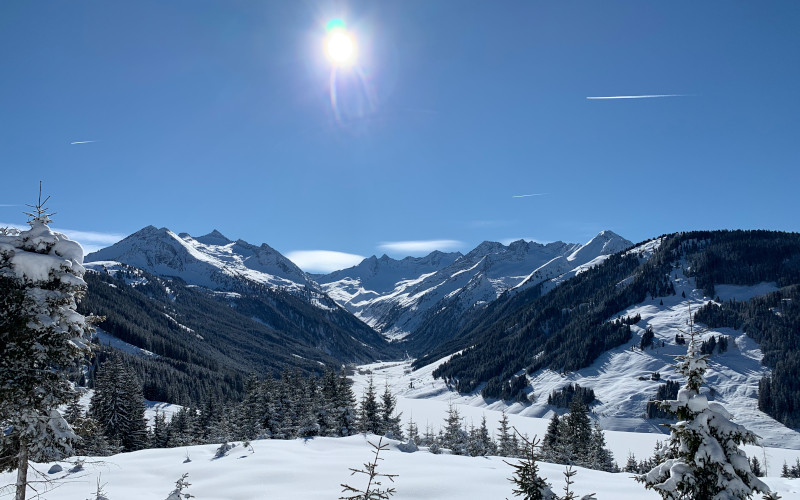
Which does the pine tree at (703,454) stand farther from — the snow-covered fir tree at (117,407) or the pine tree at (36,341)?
the snow-covered fir tree at (117,407)

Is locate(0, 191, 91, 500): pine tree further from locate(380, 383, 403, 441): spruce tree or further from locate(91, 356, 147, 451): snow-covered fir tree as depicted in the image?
locate(91, 356, 147, 451): snow-covered fir tree

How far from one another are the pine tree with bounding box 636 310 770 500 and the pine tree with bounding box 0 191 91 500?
17826 mm

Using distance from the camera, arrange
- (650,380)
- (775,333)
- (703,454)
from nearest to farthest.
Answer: (703,454), (650,380), (775,333)

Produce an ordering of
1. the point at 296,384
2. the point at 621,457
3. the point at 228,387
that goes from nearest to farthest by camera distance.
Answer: the point at 296,384
the point at 621,457
the point at 228,387

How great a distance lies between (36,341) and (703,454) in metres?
19.4

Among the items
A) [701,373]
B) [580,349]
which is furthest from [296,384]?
[580,349]

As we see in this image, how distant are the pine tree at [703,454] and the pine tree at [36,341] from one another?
17.8 m

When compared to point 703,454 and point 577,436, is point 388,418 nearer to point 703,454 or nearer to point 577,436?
point 577,436

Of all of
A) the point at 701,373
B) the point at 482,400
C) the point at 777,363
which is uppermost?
the point at 701,373

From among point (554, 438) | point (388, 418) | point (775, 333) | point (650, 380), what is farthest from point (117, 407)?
point (775, 333)

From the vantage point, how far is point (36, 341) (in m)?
13.0

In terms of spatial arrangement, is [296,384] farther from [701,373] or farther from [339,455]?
[701,373]

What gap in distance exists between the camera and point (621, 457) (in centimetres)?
9519

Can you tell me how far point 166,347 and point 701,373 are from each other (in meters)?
222
